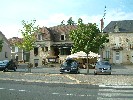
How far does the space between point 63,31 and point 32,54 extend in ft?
27.7

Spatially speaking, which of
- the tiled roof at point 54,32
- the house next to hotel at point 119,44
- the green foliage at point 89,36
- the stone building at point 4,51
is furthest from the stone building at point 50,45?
the green foliage at point 89,36

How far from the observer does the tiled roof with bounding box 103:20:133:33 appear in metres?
59.9

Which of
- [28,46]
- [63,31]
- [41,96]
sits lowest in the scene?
[41,96]

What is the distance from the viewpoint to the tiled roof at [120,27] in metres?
59.9

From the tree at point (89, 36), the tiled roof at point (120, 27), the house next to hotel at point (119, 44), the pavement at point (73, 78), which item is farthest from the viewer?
the tiled roof at point (120, 27)

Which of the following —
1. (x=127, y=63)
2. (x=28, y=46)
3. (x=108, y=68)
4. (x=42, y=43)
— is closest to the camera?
(x=108, y=68)

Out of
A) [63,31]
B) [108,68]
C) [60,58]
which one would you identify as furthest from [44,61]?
[108,68]

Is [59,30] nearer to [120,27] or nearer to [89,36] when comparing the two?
[120,27]

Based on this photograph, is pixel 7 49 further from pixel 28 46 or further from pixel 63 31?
pixel 28 46

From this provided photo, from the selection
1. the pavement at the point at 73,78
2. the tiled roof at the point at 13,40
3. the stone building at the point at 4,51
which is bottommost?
the pavement at the point at 73,78

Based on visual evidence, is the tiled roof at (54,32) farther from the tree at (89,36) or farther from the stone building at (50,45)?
the tree at (89,36)

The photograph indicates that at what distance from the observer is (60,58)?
2463 inches

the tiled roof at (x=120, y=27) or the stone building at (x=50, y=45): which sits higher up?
the tiled roof at (x=120, y=27)

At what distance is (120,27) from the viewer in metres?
60.4
